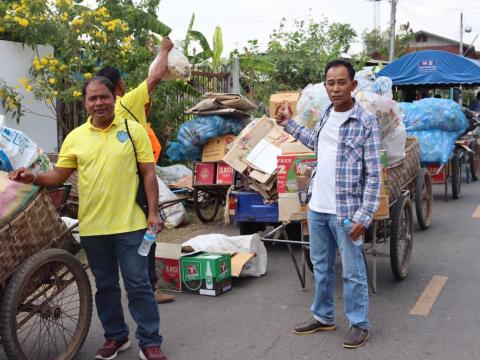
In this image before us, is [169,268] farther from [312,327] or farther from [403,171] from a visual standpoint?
[403,171]

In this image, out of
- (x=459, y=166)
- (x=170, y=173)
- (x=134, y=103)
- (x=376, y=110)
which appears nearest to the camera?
(x=134, y=103)

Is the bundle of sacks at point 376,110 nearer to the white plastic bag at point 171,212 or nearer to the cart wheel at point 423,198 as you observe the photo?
the cart wheel at point 423,198

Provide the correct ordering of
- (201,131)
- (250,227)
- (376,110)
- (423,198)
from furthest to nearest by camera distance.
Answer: (201,131), (423,198), (250,227), (376,110)

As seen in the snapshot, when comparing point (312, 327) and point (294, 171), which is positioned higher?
point (294, 171)

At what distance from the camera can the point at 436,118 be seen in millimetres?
9266

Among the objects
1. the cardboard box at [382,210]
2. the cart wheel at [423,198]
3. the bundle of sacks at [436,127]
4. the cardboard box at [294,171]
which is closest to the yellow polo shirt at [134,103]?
the cardboard box at [294,171]

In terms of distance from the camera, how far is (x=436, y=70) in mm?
16359

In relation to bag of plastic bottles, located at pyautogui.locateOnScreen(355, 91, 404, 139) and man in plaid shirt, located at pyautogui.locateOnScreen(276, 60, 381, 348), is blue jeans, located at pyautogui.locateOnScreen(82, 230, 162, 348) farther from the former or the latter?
bag of plastic bottles, located at pyautogui.locateOnScreen(355, 91, 404, 139)

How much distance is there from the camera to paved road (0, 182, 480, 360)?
424cm

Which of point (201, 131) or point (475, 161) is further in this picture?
point (475, 161)

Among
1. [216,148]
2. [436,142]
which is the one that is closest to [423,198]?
[436,142]

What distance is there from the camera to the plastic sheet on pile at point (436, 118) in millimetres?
9258

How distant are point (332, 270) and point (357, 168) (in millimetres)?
843

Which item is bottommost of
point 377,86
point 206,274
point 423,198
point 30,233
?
point 206,274
